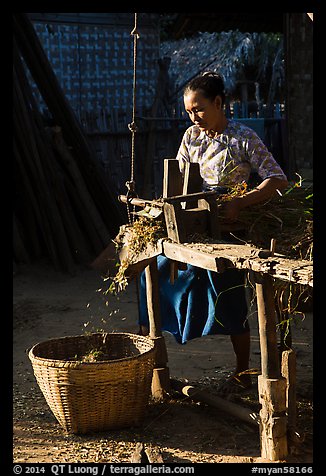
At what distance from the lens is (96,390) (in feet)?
13.2

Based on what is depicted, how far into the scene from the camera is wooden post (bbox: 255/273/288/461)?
3479 mm

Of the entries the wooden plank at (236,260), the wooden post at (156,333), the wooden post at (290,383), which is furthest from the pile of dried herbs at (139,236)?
the wooden post at (290,383)

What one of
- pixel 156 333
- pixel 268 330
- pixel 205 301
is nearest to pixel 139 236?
pixel 205 301

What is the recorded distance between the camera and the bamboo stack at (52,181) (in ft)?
27.6

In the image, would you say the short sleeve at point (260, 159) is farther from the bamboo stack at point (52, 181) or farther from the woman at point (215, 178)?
the bamboo stack at point (52, 181)

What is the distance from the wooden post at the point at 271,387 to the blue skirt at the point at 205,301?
0.61 meters

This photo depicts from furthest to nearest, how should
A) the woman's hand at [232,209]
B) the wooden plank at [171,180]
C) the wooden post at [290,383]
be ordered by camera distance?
the wooden plank at [171,180]
the woman's hand at [232,209]
the wooden post at [290,383]

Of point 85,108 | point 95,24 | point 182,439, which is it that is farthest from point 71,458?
point 95,24

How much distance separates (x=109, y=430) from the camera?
416 cm

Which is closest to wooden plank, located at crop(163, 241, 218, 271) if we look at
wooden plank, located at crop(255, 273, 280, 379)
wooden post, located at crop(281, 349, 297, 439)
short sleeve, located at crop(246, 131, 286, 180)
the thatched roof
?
wooden plank, located at crop(255, 273, 280, 379)

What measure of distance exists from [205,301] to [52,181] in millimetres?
4552

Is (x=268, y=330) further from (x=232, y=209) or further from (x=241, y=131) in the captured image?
(x=241, y=131)

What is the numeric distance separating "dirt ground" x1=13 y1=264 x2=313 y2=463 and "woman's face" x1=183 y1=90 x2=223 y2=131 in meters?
1.31

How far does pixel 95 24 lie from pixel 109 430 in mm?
7778
